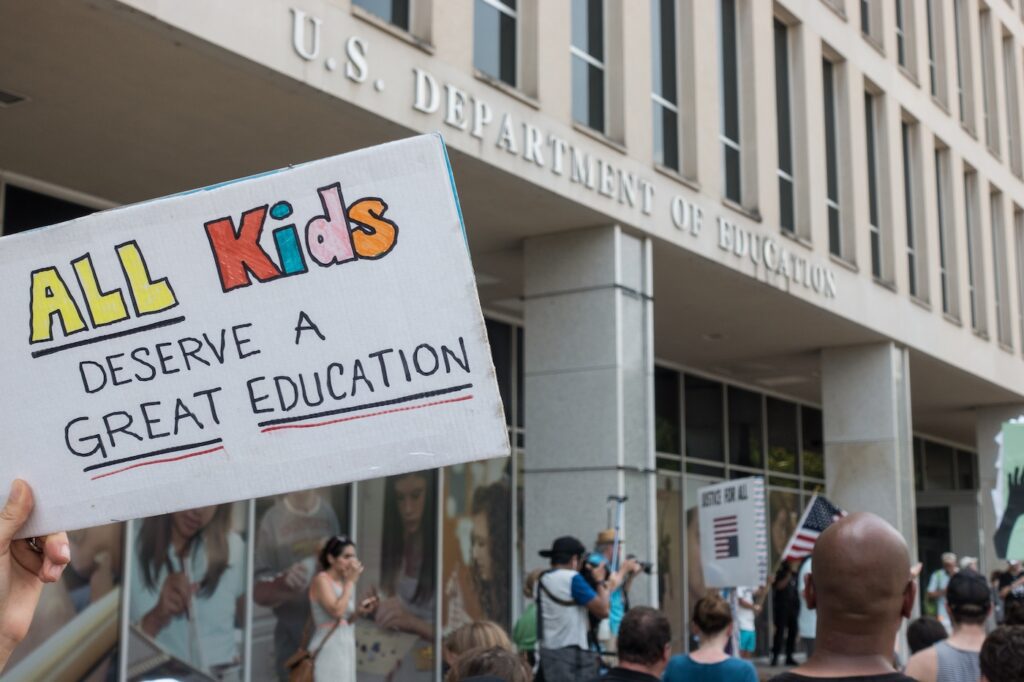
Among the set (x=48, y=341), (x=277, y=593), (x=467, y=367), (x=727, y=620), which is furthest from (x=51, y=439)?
(x=277, y=593)

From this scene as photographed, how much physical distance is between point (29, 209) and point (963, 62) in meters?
18.2

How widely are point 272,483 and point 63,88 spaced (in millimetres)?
7018

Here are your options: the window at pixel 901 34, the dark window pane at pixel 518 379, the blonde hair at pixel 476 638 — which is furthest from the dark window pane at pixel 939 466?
the blonde hair at pixel 476 638

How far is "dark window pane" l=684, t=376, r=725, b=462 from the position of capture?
2042cm

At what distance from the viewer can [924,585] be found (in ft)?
91.2

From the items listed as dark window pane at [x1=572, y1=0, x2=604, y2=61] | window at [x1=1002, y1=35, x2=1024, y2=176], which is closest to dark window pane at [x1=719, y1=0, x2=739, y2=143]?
dark window pane at [x1=572, y1=0, x2=604, y2=61]

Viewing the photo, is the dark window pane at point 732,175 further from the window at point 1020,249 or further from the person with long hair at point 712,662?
the window at point 1020,249

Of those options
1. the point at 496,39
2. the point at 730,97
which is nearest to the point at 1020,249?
the point at 730,97

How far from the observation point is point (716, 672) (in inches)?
235

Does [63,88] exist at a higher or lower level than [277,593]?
higher

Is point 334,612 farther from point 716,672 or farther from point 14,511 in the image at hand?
point 14,511

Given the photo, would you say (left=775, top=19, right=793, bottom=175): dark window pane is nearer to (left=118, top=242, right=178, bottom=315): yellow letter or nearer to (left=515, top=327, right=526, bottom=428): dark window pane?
(left=515, top=327, right=526, bottom=428): dark window pane

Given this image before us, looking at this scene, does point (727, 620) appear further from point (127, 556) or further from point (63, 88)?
point (127, 556)

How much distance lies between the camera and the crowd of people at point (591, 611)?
8.68 feet
